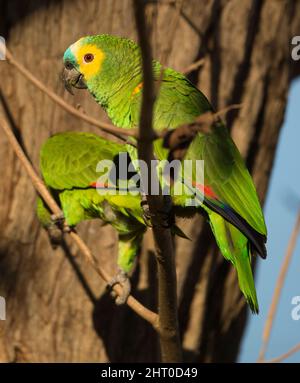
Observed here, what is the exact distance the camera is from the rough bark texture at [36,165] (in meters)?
2.93

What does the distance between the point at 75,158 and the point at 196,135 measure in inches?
42.3

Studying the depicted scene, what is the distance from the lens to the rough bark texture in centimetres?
293

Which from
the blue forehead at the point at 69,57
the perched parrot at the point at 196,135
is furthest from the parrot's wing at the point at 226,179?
the blue forehead at the point at 69,57

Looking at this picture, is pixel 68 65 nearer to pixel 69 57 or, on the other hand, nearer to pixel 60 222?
pixel 69 57

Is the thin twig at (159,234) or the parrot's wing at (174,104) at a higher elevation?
the parrot's wing at (174,104)

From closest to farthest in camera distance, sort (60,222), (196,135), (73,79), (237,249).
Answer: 1. (196,135)
2. (237,249)
3. (73,79)
4. (60,222)

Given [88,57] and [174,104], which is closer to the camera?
[174,104]

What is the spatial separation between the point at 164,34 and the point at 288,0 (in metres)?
0.66

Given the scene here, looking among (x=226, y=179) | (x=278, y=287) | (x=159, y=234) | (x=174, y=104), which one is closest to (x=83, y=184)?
(x=174, y=104)

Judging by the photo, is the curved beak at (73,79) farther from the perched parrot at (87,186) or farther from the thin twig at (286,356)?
the thin twig at (286,356)

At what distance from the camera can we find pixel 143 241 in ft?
10.0

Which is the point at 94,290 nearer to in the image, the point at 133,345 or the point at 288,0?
the point at 133,345

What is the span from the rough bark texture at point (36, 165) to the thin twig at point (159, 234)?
2.90 feet

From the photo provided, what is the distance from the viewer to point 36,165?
10.0 ft
